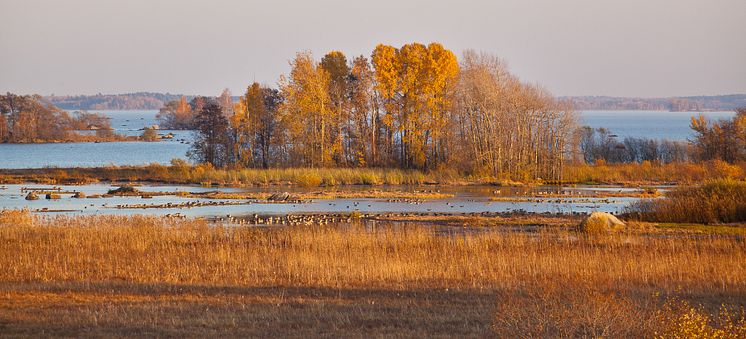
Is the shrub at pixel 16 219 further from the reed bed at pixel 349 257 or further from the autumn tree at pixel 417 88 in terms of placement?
the autumn tree at pixel 417 88

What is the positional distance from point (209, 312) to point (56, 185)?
47944 millimetres

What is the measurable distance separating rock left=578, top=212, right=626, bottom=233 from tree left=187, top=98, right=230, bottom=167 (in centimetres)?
4494

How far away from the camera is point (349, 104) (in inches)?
2689

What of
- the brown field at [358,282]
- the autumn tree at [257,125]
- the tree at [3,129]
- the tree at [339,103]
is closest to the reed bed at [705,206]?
the brown field at [358,282]

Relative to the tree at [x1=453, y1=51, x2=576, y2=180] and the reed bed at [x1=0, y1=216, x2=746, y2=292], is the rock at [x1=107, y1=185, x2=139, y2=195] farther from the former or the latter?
the tree at [x1=453, y1=51, x2=576, y2=180]

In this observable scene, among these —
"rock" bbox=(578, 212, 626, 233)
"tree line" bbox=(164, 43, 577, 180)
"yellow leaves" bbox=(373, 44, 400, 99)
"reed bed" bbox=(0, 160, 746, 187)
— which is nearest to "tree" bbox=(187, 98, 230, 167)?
"tree line" bbox=(164, 43, 577, 180)

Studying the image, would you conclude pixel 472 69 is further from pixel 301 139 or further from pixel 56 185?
pixel 56 185

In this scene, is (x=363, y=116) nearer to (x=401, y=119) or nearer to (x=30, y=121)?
(x=401, y=119)

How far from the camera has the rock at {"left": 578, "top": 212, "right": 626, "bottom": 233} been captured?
28031mm

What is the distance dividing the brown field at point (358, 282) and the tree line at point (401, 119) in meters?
34.8

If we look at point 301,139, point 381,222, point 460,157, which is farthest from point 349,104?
point 381,222

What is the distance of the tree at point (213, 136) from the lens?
68750mm

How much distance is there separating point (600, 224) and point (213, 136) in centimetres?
4729

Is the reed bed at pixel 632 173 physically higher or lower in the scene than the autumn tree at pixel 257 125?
lower
